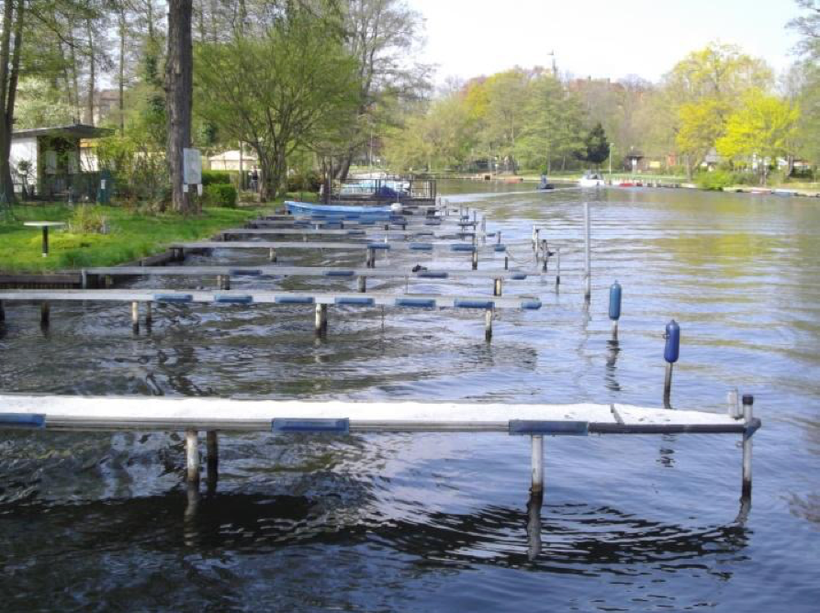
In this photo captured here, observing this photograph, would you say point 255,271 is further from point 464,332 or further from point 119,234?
point 119,234

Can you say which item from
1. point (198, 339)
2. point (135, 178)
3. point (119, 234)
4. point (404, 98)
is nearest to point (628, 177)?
point (404, 98)

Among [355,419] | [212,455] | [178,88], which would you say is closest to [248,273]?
[212,455]

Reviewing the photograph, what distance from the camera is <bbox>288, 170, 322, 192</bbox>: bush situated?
183ft

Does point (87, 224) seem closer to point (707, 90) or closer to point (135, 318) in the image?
point (135, 318)

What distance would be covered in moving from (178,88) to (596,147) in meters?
91.1

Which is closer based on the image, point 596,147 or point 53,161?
point 53,161

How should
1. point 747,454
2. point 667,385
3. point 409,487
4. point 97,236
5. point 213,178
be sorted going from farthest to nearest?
1. point 213,178
2. point 97,236
3. point 667,385
4. point 409,487
5. point 747,454

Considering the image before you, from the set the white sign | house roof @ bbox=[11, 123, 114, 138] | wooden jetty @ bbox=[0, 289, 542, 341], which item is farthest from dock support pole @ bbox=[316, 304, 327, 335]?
house roof @ bbox=[11, 123, 114, 138]

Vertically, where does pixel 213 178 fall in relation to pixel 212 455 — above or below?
above

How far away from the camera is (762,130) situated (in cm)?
8406

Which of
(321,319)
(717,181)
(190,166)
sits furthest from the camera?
(717,181)

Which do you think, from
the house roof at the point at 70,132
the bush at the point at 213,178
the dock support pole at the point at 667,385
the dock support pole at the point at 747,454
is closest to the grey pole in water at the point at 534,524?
the dock support pole at the point at 747,454

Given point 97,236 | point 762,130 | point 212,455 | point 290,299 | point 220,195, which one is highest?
point 762,130

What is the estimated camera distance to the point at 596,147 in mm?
115688
